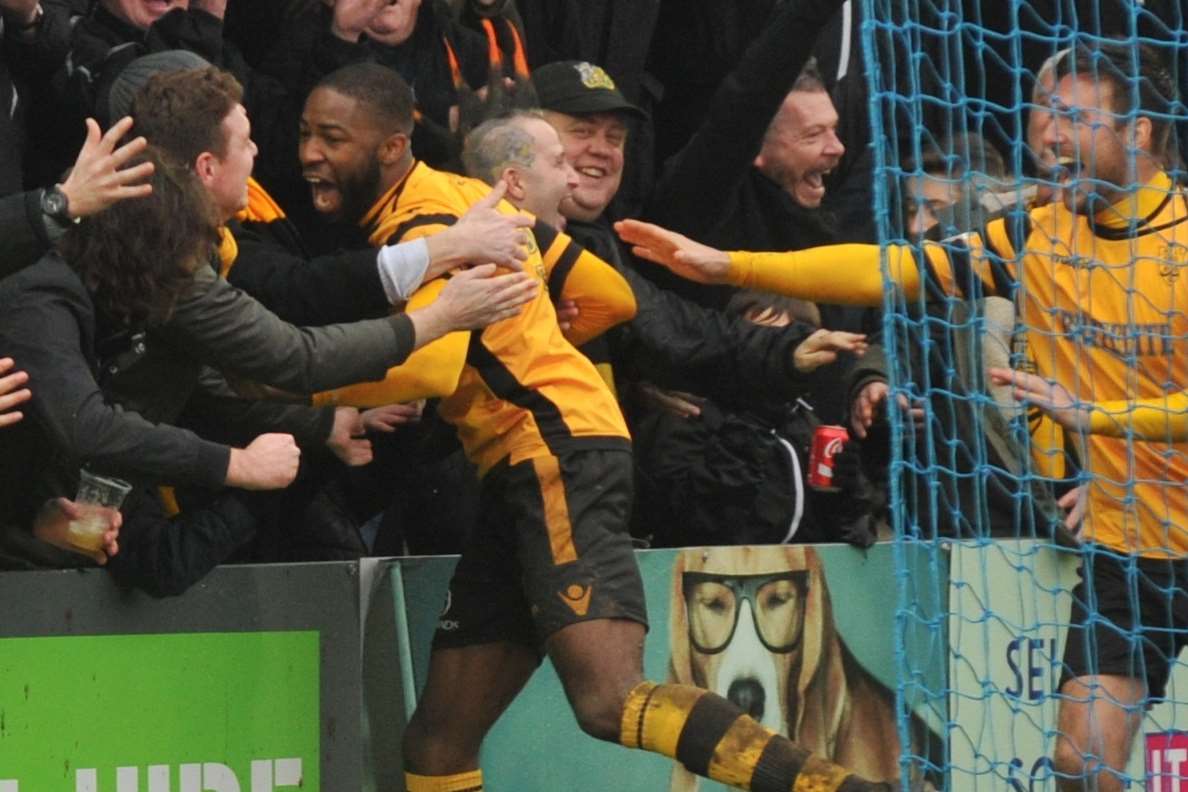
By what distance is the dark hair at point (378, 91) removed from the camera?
570 cm

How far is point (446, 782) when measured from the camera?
564 cm

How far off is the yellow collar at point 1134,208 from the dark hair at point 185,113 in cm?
215

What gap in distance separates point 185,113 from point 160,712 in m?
1.51

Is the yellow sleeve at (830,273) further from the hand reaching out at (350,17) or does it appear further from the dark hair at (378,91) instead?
the hand reaching out at (350,17)

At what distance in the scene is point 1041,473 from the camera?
6.33 metres

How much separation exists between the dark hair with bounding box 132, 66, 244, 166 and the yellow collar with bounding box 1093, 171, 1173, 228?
7.06 feet

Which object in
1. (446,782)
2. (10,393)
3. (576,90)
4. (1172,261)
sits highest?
(576,90)

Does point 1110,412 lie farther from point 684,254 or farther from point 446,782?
point 446,782

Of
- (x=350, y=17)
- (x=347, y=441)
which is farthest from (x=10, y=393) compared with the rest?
(x=350, y=17)

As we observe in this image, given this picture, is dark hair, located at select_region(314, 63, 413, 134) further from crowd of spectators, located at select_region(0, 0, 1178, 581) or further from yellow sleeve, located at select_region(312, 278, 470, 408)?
yellow sleeve, located at select_region(312, 278, 470, 408)

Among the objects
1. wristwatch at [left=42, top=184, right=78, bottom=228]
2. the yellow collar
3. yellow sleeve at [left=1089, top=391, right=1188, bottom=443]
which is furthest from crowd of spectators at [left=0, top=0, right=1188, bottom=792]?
yellow sleeve at [left=1089, top=391, right=1188, bottom=443]

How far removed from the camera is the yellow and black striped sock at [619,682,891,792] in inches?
207

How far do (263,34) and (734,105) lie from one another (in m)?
1.50

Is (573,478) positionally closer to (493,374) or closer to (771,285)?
(493,374)
